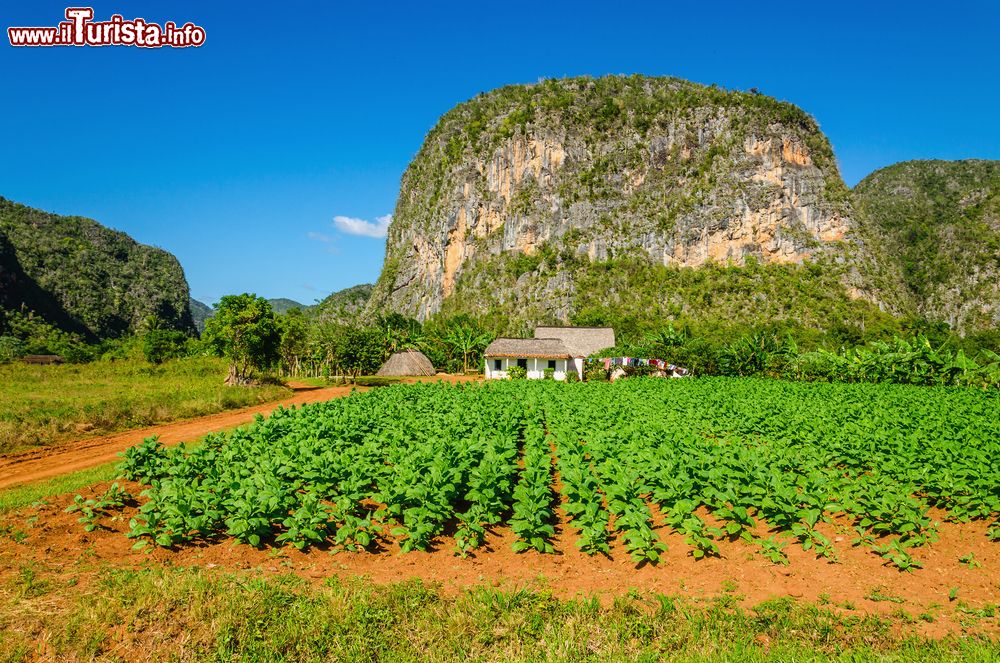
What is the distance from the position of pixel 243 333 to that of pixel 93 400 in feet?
38.0

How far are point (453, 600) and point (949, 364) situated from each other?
125 ft

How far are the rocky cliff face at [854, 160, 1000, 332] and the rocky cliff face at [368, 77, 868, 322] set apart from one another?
→ 14742 mm

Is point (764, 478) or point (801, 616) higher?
point (764, 478)

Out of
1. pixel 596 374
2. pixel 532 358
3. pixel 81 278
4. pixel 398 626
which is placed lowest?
pixel 596 374

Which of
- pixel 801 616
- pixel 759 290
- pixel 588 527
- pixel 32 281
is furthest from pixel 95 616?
pixel 32 281

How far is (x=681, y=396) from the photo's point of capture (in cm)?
2206

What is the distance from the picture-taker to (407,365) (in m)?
48.2

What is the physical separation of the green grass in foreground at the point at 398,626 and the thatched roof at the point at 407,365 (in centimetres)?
4212

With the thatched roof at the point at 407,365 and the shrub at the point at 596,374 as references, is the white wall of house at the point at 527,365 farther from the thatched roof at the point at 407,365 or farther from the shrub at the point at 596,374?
the thatched roof at the point at 407,365

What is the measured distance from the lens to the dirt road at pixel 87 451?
465 inches

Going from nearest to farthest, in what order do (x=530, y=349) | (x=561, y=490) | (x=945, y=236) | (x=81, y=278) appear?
(x=561, y=490), (x=530, y=349), (x=81, y=278), (x=945, y=236)

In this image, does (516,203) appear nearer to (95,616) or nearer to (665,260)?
(665,260)

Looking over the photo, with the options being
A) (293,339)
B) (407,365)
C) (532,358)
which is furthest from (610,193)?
(293,339)

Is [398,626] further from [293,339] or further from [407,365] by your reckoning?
[293,339]
